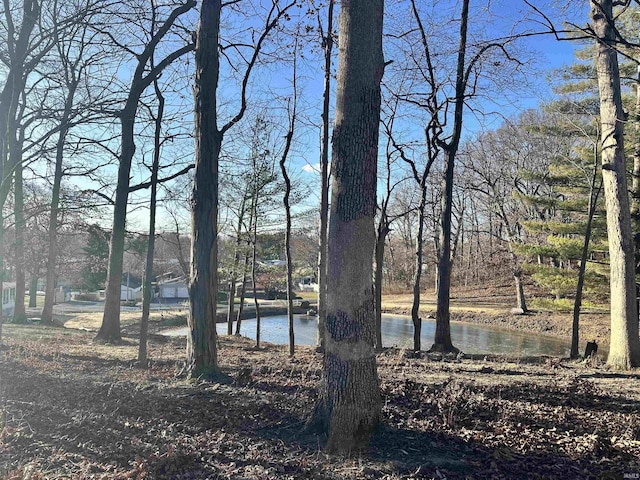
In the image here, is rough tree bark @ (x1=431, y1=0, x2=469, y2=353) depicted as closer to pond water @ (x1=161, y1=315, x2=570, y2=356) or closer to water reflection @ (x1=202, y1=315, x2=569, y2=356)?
pond water @ (x1=161, y1=315, x2=570, y2=356)

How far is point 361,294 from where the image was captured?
3.88 metres

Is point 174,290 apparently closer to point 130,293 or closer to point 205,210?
point 130,293

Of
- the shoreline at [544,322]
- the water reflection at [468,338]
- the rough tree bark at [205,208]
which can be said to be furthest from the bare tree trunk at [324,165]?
the shoreline at [544,322]

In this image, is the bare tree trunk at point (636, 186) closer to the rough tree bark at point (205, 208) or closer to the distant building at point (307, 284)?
the rough tree bark at point (205, 208)

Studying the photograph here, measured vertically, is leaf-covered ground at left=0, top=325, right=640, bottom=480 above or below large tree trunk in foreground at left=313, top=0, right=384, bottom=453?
below

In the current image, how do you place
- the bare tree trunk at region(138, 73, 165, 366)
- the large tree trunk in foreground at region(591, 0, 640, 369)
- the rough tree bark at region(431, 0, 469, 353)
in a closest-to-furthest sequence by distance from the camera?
1. the bare tree trunk at region(138, 73, 165, 366)
2. the large tree trunk in foreground at region(591, 0, 640, 369)
3. the rough tree bark at region(431, 0, 469, 353)

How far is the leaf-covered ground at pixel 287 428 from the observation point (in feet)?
11.4

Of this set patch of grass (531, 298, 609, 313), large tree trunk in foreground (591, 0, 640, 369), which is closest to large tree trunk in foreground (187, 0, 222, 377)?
large tree trunk in foreground (591, 0, 640, 369)

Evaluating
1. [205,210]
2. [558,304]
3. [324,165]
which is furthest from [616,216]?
[558,304]

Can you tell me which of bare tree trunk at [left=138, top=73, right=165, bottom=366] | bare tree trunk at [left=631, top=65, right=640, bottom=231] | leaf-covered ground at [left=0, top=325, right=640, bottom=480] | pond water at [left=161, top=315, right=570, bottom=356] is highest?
bare tree trunk at [left=631, top=65, right=640, bottom=231]

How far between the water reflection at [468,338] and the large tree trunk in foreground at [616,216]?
21.2ft

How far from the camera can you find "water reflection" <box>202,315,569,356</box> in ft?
58.1

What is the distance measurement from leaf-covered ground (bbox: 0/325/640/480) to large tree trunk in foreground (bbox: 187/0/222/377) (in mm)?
510

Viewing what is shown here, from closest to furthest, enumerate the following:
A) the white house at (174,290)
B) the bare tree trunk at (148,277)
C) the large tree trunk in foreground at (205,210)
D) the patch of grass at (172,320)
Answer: the large tree trunk in foreground at (205,210)
the bare tree trunk at (148,277)
the patch of grass at (172,320)
the white house at (174,290)
